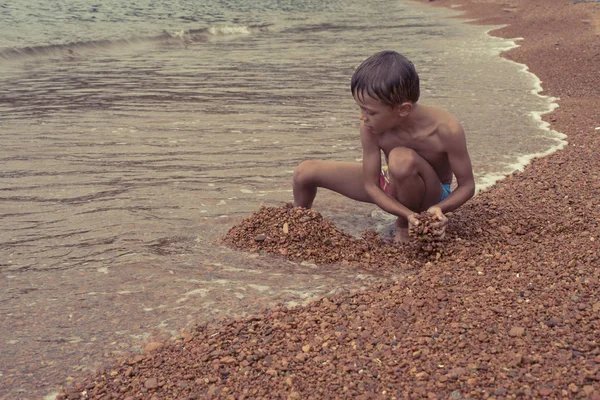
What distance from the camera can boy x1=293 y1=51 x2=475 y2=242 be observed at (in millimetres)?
3539

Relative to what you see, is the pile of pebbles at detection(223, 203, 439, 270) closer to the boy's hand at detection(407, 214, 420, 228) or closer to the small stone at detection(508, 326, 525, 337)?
the boy's hand at detection(407, 214, 420, 228)

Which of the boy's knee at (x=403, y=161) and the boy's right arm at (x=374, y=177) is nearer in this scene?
the boy's knee at (x=403, y=161)

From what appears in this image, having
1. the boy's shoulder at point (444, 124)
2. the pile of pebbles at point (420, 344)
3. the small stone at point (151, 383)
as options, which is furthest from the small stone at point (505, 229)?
the small stone at point (151, 383)

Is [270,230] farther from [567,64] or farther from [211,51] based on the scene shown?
[211,51]

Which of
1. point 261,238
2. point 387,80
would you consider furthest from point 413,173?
point 261,238

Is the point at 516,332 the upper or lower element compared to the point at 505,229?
upper

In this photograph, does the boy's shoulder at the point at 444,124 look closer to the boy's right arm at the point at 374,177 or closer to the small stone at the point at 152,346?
the boy's right arm at the point at 374,177

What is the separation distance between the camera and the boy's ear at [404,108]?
3.60 m

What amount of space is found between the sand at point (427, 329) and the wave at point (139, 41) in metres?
12.4

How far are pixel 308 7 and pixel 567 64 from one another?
76.0 feet

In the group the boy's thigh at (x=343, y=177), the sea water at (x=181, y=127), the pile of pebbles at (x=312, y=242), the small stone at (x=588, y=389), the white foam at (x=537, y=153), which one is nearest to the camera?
the small stone at (x=588, y=389)

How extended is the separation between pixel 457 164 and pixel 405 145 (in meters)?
0.30

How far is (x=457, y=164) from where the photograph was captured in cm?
382

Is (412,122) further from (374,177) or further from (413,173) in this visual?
(374,177)
